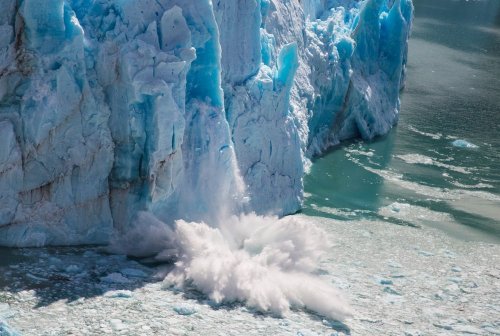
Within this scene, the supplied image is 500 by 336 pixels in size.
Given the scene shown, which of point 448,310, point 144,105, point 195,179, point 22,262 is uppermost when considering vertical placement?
point 144,105

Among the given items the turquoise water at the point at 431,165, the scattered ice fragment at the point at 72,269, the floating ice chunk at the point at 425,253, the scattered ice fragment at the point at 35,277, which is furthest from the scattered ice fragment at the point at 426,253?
the scattered ice fragment at the point at 35,277

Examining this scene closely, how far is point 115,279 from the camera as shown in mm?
5785

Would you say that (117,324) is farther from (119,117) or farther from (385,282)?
(385,282)

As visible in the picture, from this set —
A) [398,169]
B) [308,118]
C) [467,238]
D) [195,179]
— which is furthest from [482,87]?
[195,179]

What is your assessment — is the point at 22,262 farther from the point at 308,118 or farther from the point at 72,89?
the point at 308,118

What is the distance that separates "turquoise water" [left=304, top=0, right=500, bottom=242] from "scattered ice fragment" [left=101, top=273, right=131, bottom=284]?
3520 millimetres

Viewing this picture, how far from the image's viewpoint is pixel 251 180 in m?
8.08

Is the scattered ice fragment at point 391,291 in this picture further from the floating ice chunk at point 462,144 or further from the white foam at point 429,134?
the white foam at point 429,134

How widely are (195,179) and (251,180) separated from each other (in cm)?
116

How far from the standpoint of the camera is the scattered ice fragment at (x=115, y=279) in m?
5.76

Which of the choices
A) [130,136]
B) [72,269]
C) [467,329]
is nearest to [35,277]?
[72,269]

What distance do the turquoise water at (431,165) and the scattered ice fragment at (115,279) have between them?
3.52 metres

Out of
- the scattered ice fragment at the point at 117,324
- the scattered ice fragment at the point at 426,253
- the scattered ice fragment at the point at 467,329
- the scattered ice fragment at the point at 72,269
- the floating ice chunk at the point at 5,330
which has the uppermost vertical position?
the floating ice chunk at the point at 5,330

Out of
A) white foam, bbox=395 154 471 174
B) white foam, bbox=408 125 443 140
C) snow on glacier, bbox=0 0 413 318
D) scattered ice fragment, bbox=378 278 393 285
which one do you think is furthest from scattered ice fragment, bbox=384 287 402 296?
white foam, bbox=408 125 443 140
